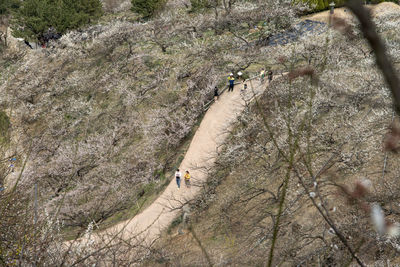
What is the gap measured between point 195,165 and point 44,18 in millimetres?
30198

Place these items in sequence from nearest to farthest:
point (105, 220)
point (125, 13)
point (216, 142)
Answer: point (105, 220) < point (216, 142) < point (125, 13)

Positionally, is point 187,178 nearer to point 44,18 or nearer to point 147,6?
point 147,6

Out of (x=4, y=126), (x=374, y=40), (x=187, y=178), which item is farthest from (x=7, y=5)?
(x=374, y=40)

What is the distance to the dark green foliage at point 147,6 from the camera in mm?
40500

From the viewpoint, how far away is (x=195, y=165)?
19.8m

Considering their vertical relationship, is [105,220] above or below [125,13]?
below

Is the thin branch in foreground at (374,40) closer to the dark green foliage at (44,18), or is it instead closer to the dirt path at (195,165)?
the dirt path at (195,165)

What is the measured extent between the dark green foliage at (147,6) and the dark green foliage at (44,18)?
6555 mm

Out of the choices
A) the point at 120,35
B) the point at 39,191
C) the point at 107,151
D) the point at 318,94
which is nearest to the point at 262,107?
the point at 318,94

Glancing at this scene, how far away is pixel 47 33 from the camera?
39.5m

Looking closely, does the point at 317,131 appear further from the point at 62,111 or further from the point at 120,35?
the point at 120,35

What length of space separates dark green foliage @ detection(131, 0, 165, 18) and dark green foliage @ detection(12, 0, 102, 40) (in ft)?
21.5

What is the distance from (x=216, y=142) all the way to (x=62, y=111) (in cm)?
1733

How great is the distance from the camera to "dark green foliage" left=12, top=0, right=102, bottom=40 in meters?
37.9
